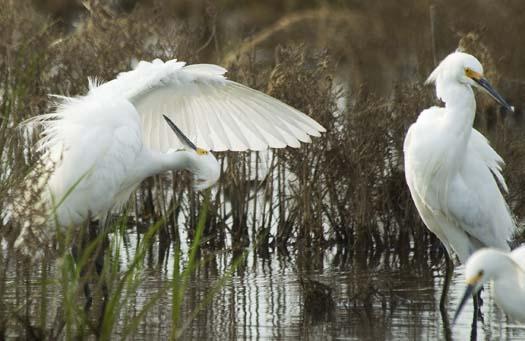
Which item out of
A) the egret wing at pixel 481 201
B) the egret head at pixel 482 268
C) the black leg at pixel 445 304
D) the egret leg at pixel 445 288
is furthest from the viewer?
the egret wing at pixel 481 201

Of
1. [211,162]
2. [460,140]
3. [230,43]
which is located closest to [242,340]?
[211,162]

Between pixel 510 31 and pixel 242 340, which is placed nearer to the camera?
pixel 242 340

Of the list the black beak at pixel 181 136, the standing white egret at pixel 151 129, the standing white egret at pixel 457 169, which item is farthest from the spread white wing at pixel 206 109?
the standing white egret at pixel 457 169

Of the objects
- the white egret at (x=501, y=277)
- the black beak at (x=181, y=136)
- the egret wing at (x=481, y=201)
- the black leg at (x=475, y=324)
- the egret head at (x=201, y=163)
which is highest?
the black beak at (x=181, y=136)

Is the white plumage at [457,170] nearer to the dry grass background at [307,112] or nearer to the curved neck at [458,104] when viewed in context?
the curved neck at [458,104]

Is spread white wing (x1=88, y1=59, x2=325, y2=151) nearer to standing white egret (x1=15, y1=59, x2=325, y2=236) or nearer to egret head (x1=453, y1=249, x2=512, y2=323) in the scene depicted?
standing white egret (x1=15, y1=59, x2=325, y2=236)

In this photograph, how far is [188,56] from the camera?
798 cm

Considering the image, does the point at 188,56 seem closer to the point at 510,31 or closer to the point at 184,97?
the point at 184,97


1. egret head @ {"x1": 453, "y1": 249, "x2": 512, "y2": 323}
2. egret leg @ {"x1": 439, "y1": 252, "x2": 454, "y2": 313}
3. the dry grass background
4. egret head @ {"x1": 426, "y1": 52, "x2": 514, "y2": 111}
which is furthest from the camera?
the dry grass background

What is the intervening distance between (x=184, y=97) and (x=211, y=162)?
1.95ft

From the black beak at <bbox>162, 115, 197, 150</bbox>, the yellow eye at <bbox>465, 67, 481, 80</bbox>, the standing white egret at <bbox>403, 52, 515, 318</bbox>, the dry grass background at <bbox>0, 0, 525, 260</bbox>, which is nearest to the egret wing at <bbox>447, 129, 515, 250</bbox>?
the standing white egret at <bbox>403, 52, 515, 318</bbox>

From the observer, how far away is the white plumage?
21.2ft

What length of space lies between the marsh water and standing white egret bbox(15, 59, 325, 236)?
2.01ft

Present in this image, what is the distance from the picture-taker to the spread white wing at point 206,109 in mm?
6570
